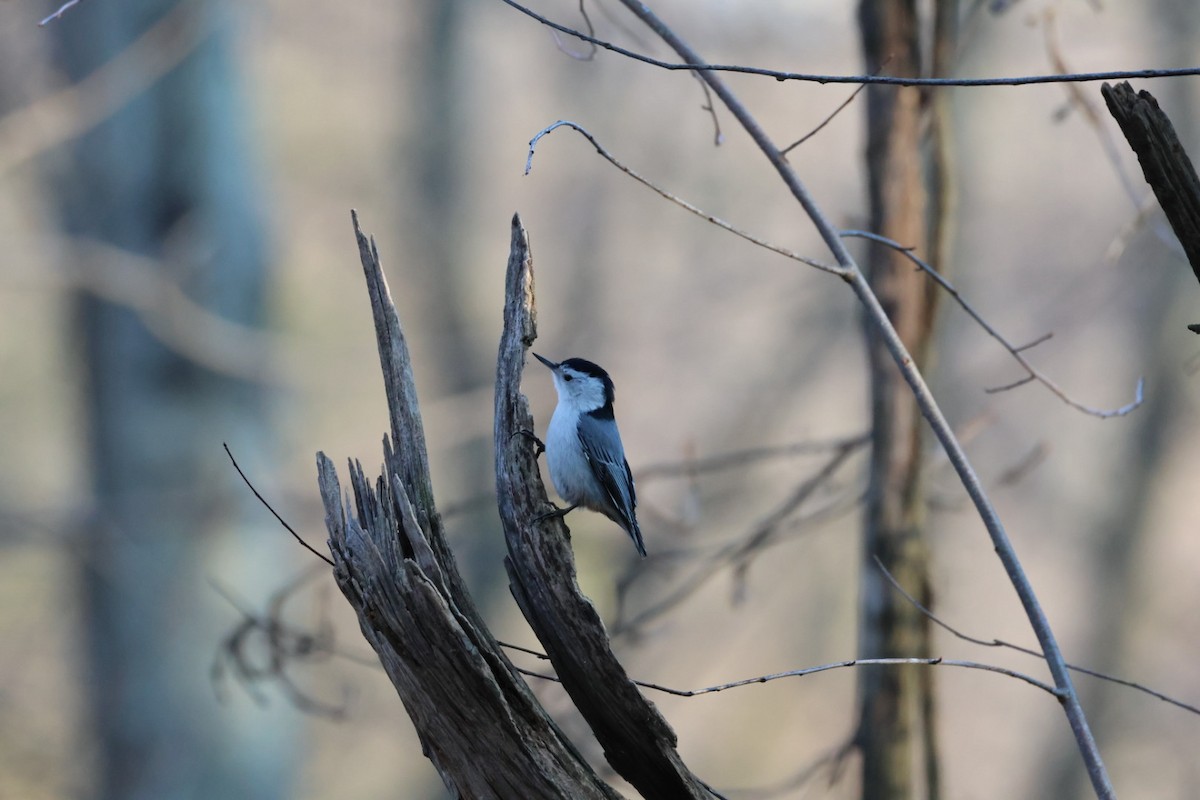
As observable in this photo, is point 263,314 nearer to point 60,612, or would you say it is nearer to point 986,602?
point 60,612

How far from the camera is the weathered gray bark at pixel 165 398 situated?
5.74m

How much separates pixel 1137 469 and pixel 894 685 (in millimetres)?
8507

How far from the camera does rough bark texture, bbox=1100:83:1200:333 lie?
1626 mm

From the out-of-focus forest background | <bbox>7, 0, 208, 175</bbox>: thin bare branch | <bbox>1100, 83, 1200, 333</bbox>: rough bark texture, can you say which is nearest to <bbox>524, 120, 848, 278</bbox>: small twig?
<bbox>1100, 83, 1200, 333</bbox>: rough bark texture

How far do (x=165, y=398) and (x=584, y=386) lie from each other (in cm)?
315

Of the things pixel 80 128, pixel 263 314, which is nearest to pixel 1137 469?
pixel 263 314

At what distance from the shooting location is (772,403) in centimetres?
1066

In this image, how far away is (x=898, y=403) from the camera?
3199mm

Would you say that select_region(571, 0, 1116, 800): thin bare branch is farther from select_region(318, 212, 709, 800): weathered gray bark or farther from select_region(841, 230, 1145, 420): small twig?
select_region(318, 212, 709, 800): weathered gray bark

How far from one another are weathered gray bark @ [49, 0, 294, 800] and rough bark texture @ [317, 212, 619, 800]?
12.8 feet

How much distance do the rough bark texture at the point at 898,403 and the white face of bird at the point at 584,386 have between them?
3.13 feet

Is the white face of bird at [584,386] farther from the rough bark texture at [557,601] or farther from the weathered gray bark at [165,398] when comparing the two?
the weathered gray bark at [165,398]

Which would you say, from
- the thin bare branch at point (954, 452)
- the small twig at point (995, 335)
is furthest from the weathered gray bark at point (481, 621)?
the small twig at point (995, 335)

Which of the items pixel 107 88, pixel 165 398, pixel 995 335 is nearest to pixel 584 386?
pixel 995 335
